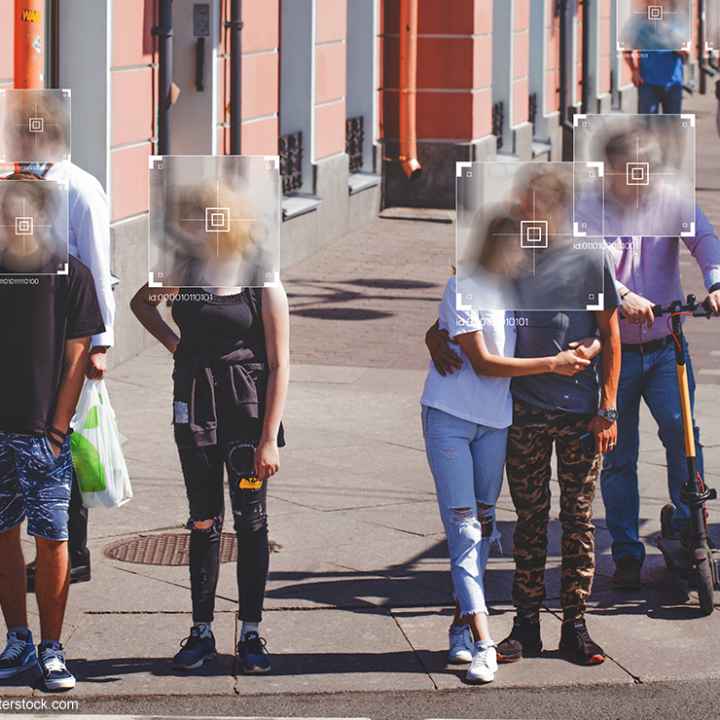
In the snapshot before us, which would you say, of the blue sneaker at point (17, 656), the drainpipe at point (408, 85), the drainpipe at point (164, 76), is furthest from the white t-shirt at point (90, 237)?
the drainpipe at point (408, 85)

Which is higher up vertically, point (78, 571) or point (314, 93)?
point (314, 93)

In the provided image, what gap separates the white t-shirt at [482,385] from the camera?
6660mm

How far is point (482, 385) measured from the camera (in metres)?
6.69

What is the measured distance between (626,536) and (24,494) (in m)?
2.65

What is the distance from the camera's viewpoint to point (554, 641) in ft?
23.4

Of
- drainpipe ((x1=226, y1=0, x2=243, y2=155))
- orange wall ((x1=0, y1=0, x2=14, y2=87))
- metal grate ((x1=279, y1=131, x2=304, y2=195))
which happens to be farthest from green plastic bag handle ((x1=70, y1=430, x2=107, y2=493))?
metal grate ((x1=279, y1=131, x2=304, y2=195))

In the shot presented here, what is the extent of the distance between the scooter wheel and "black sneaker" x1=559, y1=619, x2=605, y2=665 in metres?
0.71

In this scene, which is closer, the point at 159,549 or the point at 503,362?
the point at 503,362

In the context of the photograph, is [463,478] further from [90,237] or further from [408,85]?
[408,85]

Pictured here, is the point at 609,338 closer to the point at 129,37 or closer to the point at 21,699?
the point at 21,699

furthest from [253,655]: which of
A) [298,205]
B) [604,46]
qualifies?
[604,46]

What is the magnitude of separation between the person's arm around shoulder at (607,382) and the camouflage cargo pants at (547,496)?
5 centimetres

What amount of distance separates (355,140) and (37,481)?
48.6 ft

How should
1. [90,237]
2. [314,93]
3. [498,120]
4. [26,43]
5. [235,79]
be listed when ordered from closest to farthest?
[90,237]
[26,43]
[235,79]
[314,93]
[498,120]
